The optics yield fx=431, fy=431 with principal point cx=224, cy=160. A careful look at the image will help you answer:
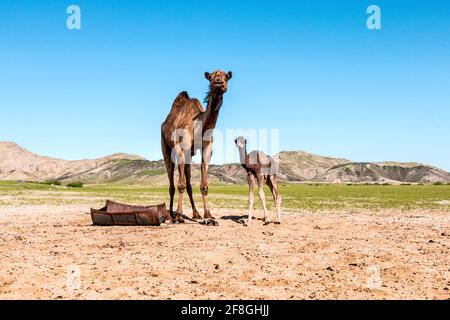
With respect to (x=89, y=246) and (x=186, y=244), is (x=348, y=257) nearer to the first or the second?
(x=186, y=244)

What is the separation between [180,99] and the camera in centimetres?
1691

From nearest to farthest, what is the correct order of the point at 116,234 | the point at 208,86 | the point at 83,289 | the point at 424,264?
1. the point at 83,289
2. the point at 424,264
3. the point at 116,234
4. the point at 208,86

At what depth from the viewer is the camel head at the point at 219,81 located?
14.1 m

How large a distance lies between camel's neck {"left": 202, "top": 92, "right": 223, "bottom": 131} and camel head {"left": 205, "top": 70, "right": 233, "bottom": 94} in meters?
0.20

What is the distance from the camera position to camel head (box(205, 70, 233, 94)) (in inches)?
556

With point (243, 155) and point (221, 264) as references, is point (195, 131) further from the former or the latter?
point (221, 264)

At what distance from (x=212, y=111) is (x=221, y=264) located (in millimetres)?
6874

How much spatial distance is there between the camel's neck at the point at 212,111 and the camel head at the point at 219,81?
203 mm

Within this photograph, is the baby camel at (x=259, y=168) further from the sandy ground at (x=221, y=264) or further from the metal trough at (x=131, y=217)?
the metal trough at (x=131, y=217)

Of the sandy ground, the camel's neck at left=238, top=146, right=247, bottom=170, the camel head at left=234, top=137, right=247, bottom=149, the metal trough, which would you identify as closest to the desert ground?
the sandy ground

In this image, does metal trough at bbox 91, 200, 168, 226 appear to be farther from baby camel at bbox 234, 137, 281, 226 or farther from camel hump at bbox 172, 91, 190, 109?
camel hump at bbox 172, 91, 190, 109
